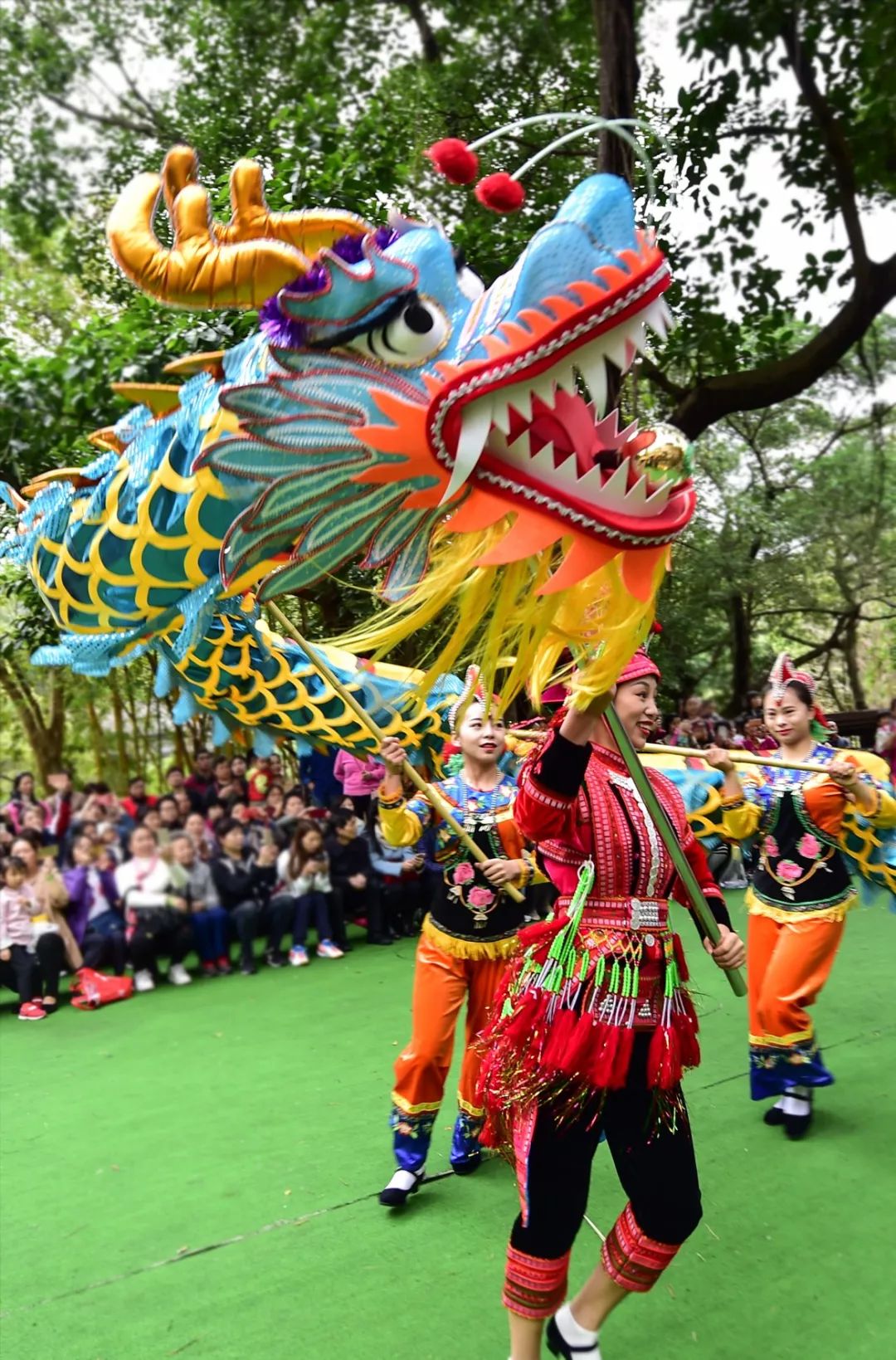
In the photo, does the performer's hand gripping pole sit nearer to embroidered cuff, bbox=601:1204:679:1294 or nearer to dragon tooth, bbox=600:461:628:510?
dragon tooth, bbox=600:461:628:510

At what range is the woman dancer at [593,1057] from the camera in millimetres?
2070

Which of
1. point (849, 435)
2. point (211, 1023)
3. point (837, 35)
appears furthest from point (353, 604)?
point (849, 435)

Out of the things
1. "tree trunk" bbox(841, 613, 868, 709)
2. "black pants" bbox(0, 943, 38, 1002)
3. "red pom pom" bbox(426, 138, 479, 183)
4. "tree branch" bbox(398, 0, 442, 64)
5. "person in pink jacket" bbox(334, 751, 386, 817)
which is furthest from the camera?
"tree trunk" bbox(841, 613, 868, 709)

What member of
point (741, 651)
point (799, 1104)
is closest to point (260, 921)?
point (799, 1104)

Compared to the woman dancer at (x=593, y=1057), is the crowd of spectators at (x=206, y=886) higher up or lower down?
lower down

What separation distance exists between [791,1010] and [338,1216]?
152 centimetres

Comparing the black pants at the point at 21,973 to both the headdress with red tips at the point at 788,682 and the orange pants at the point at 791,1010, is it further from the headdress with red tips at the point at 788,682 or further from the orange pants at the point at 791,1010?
the headdress with red tips at the point at 788,682

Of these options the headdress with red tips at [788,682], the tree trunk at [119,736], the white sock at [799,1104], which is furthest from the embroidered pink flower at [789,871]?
the tree trunk at [119,736]

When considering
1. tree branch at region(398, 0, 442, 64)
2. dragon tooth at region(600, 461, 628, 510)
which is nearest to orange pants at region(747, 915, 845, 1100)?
dragon tooth at region(600, 461, 628, 510)

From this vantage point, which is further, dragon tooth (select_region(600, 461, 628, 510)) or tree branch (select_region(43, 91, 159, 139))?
tree branch (select_region(43, 91, 159, 139))

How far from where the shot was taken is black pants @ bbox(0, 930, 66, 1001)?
225 inches

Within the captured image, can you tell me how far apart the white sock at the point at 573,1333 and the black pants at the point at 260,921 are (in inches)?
170

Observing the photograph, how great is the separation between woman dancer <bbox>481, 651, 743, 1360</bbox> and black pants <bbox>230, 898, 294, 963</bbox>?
4.38m

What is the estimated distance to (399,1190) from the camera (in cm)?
310
